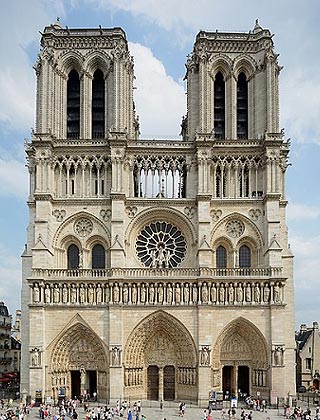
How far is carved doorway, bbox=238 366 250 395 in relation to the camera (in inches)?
1639

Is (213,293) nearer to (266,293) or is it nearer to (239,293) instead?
(239,293)

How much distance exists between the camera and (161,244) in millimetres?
42812

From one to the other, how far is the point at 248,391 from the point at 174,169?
46.9 ft

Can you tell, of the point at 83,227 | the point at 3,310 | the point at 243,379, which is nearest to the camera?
the point at 243,379

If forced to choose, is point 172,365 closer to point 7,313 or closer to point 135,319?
point 135,319

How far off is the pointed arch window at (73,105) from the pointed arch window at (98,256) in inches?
291

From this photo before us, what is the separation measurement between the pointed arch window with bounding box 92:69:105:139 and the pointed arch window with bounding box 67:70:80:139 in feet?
3.39

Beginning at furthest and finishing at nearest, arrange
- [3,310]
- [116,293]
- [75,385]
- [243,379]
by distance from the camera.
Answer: [3,310] → [243,379] → [75,385] → [116,293]

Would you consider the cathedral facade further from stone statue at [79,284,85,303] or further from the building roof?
the building roof

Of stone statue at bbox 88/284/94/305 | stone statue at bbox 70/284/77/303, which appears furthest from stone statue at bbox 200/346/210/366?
stone statue at bbox 70/284/77/303

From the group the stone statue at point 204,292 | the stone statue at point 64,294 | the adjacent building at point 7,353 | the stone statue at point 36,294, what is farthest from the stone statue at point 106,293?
the adjacent building at point 7,353

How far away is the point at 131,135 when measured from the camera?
149 ft

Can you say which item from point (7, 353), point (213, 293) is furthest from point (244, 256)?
point (7, 353)

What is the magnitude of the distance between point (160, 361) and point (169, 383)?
1.43 meters
